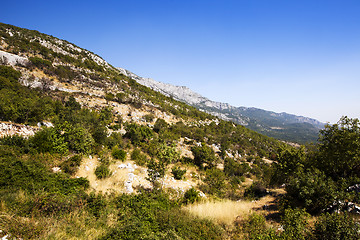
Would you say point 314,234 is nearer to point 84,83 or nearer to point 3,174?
point 3,174


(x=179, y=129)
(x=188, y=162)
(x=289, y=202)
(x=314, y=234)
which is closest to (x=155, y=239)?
(x=314, y=234)

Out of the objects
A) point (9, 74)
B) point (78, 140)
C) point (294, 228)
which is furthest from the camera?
point (9, 74)

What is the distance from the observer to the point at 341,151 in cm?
975

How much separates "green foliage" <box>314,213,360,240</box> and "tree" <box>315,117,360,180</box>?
630cm

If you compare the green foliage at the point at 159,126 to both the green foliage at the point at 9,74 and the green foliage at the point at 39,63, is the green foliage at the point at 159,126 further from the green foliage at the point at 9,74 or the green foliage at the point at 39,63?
the green foliage at the point at 39,63

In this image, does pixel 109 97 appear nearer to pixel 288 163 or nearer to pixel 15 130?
pixel 15 130

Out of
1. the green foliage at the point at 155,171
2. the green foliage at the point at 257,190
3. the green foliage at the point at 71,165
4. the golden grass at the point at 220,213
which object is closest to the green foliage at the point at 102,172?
the green foliage at the point at 71,165

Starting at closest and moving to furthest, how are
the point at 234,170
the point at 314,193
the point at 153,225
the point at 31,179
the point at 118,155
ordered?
the point at 153,225
the point at 31,179
the point at 314,193
the point at 118,155
the point at 234,170

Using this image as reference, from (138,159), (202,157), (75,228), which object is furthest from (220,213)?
(202,157)

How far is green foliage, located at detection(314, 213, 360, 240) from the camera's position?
473 cm

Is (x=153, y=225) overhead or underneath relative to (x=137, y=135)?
underneath

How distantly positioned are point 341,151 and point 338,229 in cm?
741

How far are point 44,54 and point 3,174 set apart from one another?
5054 cm

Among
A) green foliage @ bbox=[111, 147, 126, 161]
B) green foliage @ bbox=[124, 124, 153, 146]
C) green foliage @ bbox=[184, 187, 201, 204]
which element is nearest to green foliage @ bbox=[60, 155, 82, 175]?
green foliage @ bbox=[111, 147, 126, 161]
